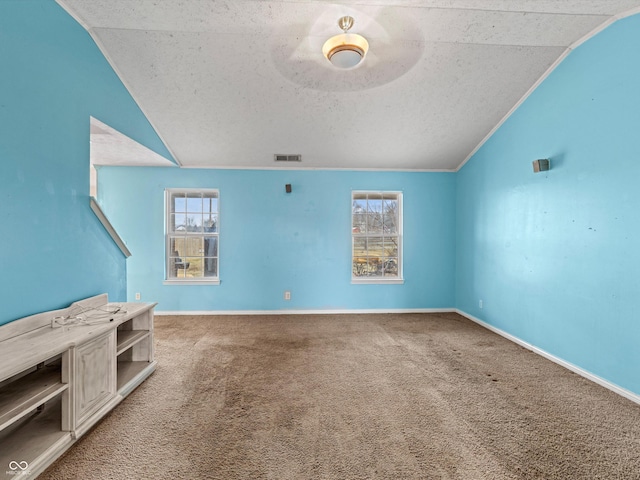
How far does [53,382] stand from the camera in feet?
5.22

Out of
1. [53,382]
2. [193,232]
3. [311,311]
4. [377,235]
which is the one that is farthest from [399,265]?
[53,382]

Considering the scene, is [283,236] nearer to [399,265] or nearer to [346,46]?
[399,265]

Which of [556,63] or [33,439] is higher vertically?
[556,63]

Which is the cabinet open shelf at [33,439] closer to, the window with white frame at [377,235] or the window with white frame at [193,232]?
the window with white frame at [193,232]

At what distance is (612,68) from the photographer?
2256 mm

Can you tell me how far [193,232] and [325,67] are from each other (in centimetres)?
313

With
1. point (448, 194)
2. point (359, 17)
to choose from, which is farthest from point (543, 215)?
point (359, 17)

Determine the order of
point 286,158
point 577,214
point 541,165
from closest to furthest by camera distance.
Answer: point 577,214, point 541,165, point 286,158

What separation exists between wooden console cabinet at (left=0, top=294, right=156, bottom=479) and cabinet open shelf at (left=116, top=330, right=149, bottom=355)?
0.05 feet

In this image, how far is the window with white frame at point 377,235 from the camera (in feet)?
14.8

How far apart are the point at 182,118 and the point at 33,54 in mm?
1511

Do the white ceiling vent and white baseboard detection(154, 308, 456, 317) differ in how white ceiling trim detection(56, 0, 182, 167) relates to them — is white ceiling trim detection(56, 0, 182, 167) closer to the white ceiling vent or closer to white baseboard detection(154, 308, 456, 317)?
the white ceiling vent

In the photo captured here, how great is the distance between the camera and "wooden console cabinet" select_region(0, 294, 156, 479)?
4.52 feet

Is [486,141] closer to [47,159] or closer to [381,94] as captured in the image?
[381,94]
